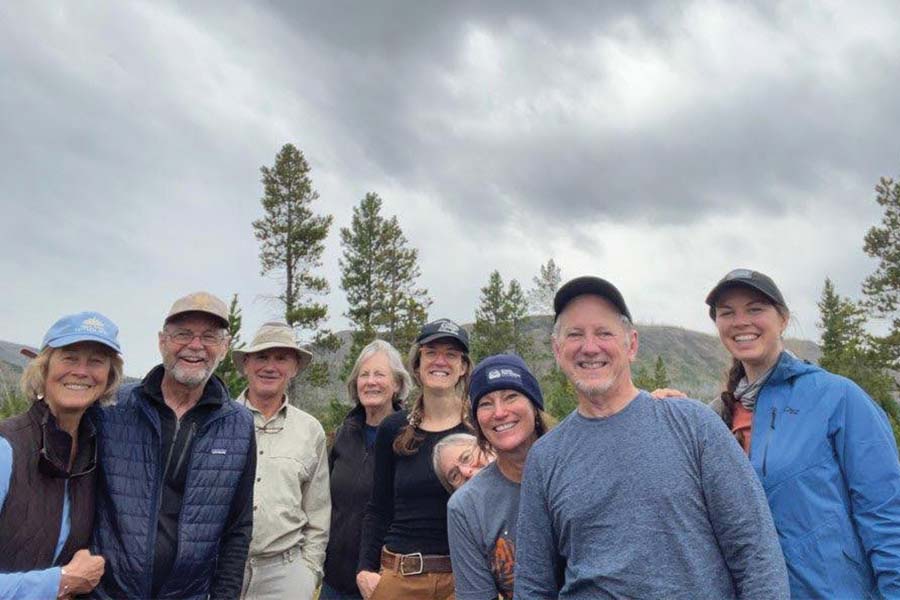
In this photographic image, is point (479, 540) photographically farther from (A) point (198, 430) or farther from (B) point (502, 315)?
(B) point (502, 315)

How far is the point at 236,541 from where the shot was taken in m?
3.50

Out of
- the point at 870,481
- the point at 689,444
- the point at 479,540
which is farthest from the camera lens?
the point at 479,540

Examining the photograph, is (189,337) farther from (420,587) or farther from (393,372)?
(420,587)

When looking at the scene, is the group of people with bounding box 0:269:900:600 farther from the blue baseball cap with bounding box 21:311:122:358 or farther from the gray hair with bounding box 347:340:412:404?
the gray hair with bounding box 347:340:412:404

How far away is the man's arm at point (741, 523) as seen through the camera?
2.08 m

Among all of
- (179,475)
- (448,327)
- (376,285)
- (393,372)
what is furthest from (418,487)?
(376,285)

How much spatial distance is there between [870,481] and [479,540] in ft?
5.05

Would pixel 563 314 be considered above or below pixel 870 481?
above

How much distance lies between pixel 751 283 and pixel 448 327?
5.94 ft

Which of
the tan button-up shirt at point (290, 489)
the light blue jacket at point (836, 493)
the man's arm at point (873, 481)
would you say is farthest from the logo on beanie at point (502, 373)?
the tan button-up shirt at point (290, 489)

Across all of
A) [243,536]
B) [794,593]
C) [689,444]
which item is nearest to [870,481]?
[794,593]

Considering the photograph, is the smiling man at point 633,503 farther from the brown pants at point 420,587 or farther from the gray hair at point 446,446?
the brown pants at point 420,587

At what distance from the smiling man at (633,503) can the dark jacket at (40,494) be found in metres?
2.01

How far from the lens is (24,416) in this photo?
2.84 m
